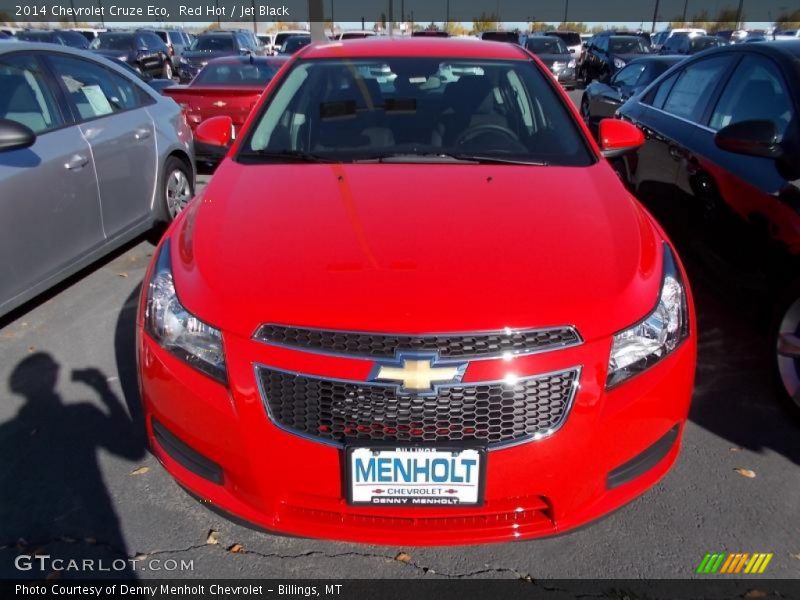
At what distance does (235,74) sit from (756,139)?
732 centimetres

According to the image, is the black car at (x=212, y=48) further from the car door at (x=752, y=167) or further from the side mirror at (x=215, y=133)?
the car door at (x=752, y=167)

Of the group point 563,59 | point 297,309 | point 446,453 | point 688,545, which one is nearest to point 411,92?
point 297,309

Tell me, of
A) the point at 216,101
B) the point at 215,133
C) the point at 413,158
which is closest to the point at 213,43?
the point at 216,101

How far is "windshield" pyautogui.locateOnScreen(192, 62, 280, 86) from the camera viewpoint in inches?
343

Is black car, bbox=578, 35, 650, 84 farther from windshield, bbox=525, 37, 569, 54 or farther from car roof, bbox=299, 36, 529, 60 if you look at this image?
car roof, bbox=299, 36, 529, 60

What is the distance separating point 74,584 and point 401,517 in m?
1.14

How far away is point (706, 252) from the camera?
3.69 metres

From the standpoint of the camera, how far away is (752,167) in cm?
323

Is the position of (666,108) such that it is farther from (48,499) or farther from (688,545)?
(48,499)

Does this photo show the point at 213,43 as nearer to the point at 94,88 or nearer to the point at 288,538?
the point at 94,88

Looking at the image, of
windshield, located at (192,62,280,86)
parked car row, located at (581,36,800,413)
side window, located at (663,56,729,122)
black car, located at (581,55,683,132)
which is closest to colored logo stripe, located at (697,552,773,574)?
parked car row, located at (581,36,800,413)

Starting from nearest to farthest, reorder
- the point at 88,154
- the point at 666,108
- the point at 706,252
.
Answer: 1. the point at 706,252
2. the point at 88,154
3. the point at 666,108

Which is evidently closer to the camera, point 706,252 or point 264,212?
point 264,212

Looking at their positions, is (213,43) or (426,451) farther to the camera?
(213,43)
